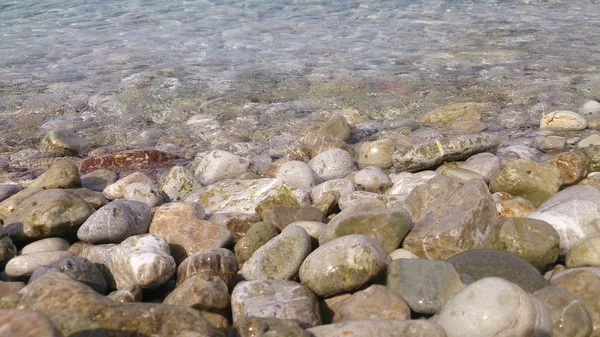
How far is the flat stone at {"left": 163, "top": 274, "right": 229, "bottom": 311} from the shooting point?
130 inches

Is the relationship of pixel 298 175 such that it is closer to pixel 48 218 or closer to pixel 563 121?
pixel 48 218

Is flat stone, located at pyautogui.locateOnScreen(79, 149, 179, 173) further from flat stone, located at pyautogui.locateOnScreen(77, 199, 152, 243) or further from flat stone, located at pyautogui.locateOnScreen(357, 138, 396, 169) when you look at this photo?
flat stone, located at pyautogui.locateOnScreen(77, 199, 152, 243)

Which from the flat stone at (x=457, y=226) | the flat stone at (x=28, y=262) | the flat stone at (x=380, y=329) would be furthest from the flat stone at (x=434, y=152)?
the flat stone at (x=28, y=262)

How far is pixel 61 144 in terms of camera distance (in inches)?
266

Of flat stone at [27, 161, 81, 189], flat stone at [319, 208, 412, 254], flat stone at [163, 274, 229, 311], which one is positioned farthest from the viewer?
flat stone at [27, 161, 81, 189]

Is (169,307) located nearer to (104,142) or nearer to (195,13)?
(104,142)

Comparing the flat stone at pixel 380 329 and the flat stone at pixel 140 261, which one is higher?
the flat stone at pixel 380 329

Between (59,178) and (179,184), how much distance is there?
0.98m

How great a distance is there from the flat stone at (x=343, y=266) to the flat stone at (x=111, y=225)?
1.37m

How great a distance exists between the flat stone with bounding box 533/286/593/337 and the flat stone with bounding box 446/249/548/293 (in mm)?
217

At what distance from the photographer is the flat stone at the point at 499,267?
344cm

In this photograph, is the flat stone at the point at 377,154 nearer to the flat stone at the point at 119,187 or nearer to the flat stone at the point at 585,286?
the flat stone at the point at 119,187

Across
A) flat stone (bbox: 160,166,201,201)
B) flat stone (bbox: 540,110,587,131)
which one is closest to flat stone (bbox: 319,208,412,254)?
flat stone (bbox: 160,166,201,201)

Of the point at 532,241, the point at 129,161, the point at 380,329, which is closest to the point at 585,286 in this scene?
the point at 532,241
